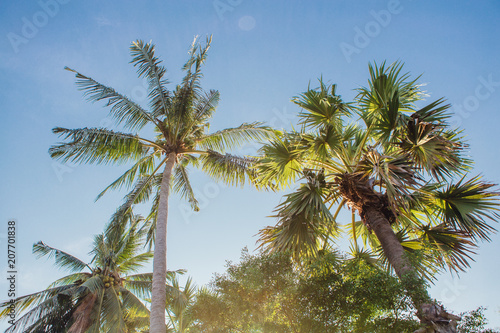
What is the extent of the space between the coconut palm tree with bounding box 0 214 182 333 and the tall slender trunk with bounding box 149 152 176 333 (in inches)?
62.7

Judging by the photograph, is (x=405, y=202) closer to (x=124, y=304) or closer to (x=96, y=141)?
(x=96, y=141)

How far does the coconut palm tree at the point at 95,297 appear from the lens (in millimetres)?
10047

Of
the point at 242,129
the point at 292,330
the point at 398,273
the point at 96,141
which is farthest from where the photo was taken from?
the point at 242,129

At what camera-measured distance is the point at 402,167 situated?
6793 millimetres

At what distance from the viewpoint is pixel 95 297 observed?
38.0 ft

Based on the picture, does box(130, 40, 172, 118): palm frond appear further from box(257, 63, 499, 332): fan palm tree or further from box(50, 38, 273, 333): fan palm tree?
box(257, 63, 499, 332): fan palm tree

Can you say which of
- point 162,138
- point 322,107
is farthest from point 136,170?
point 322,107

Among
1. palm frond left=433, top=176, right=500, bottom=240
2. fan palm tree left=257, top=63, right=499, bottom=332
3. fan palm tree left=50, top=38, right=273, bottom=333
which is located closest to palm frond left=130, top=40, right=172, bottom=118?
fan palm tree left=50, top=38, right=273, bottom=333

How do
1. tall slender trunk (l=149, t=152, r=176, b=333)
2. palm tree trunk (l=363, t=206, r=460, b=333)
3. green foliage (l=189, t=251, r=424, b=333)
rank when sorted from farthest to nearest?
tall slender trunk (l=149, t=152, r=176, b=333) → green foliage (l=189, t=251, r=424, b=333) → palm tree trunk (l=363, t=206, r=460, b=333)

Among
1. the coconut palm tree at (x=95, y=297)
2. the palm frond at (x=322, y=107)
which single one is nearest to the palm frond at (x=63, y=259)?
the coconut palm tree at (x=95, y=297)

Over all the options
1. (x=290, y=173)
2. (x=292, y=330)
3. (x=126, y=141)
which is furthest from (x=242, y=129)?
(x=292, y=330)

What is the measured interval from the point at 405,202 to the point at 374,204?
2.68 feet

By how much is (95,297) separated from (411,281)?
11.5m

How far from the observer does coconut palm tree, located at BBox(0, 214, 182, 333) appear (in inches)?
396
